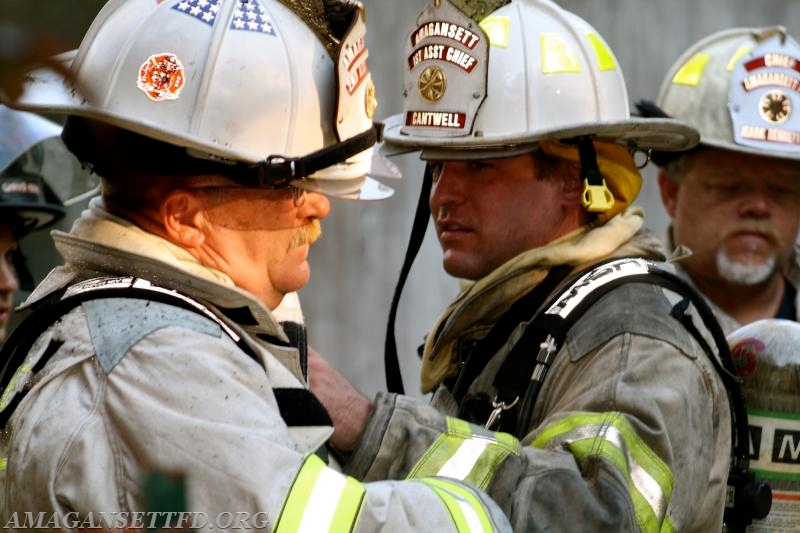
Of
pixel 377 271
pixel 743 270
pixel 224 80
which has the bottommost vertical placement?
pixel 377 271

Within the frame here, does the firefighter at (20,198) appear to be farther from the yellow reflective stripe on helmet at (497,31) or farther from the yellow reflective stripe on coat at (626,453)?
the yellow reflective stripe on coat at (626,453)

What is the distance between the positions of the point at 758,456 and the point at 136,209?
1.93 meters

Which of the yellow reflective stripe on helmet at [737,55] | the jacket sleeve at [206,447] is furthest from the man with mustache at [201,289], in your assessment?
the yellow reflective stripe on helmet at [737,55]

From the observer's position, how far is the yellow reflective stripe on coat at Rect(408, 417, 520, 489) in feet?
8.39

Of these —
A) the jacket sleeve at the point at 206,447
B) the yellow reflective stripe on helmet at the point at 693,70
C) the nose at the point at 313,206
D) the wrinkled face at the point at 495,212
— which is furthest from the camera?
the yellow reflective stripe on helmet at the point at 693,70

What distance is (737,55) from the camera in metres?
5.73

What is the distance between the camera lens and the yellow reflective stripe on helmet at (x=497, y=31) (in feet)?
11.5

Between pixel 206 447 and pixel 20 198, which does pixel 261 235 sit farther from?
pixel 20 198

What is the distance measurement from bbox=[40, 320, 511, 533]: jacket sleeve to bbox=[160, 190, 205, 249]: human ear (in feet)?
1.09

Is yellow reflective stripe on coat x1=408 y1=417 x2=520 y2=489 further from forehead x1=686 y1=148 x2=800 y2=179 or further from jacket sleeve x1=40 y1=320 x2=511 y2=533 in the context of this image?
forehead x1=686 y1=148 x2=800 y2=179

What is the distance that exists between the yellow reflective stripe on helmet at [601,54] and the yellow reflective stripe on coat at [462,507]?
73.3 inches

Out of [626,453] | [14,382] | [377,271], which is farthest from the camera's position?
[377,271]

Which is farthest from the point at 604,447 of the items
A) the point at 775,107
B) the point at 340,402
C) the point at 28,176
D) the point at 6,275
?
the point at 775,107

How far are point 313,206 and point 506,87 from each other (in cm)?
131
